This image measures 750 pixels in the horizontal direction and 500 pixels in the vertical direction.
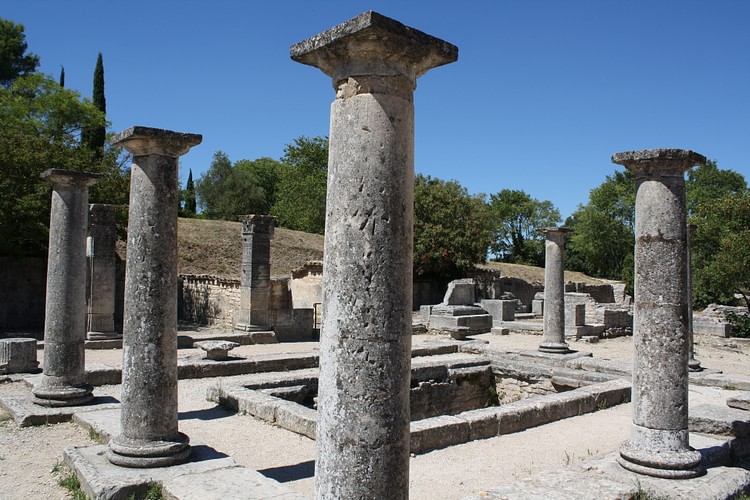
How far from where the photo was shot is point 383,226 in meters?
3.49

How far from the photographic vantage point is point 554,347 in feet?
48.0

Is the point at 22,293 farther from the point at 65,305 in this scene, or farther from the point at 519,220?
the point at 519,220

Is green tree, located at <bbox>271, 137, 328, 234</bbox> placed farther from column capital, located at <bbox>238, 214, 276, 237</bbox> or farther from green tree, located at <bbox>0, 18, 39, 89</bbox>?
column capital, located at <bbox>238, 214, 276, 237</bbox>

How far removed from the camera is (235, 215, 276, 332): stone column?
56.9 ft

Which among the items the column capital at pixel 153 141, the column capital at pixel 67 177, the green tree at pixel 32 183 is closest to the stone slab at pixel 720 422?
the column capital at pixel 153 141

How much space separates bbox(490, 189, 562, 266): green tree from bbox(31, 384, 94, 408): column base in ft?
181

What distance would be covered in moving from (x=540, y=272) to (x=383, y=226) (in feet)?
143

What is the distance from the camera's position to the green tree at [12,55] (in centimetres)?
3688

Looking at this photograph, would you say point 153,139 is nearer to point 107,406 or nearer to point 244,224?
point 107,406

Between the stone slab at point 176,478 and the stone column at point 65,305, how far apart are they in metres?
2.72

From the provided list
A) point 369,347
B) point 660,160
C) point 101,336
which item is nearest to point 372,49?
point 369,347

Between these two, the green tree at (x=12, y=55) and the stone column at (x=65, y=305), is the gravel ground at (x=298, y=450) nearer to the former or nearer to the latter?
the stone column at (x=65, y=305)

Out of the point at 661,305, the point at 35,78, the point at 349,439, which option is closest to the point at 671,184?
the point at 661,305

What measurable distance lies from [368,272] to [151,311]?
328 cm
